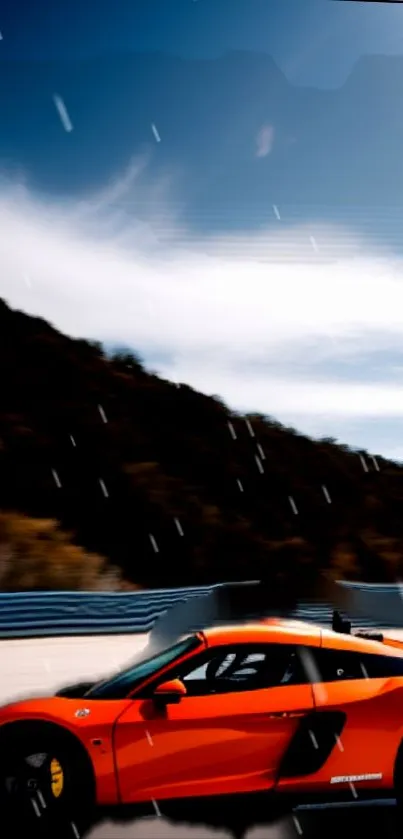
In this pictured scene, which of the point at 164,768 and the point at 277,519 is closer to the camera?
the point at 164,768

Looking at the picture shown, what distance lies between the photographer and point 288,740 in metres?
5.43

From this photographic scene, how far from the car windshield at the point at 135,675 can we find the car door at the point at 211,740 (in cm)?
12

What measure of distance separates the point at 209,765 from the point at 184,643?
75 cm

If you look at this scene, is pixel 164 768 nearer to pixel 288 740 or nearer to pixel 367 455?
pixel 288 740

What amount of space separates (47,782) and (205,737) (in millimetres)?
834

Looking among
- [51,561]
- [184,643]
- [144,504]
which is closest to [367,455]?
[144,504]

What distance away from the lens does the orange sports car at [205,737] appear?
17.5ft

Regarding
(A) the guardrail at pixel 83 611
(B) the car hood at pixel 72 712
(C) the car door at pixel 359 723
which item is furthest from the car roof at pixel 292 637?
(A) the guardrail at pixel 83 611

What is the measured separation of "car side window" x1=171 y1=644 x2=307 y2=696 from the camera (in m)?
5.63

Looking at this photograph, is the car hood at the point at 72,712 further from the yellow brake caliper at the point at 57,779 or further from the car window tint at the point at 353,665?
the car window tint at the point at 353,665

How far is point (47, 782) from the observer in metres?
5.34

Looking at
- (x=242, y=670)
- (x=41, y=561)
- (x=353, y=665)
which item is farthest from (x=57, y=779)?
(x=41, y=561)

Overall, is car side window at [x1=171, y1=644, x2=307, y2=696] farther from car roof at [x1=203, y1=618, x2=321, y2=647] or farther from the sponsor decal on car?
the sponsor decal on car

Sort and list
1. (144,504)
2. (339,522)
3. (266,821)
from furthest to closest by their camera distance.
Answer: (339,522) < (144,504) < (266,821)
